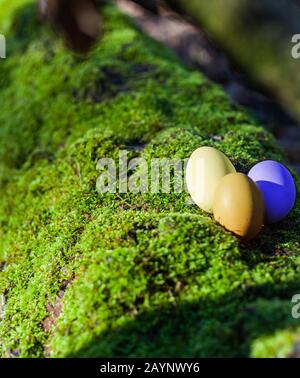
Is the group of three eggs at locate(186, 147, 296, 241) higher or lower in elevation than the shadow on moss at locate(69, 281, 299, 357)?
higher

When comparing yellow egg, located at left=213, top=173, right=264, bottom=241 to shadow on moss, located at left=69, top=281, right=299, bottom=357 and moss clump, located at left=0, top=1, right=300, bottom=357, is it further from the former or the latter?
shadow on moss, located at left=69, top=281, right=299, bottom=357

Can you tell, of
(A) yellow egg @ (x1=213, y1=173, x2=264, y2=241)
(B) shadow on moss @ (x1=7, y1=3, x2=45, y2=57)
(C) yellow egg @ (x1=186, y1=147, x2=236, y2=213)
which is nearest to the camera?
(A) yellow egg @ (x1=213, y1=173, x2=264, y2=241)

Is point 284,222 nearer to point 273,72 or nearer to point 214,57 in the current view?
point 273,72

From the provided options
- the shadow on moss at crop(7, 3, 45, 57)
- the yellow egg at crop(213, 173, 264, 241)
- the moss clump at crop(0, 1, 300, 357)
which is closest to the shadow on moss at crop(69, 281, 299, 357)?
the moss clump at crop(0, 1, 300, 357)

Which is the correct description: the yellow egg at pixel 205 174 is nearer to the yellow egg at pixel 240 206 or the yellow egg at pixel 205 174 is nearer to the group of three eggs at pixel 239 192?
the group of three eggs at pixel 239 192

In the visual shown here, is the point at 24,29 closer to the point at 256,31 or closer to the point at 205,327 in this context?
the point at 256,31

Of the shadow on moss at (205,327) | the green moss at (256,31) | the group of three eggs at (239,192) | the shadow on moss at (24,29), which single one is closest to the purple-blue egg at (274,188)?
the group of three eggs at (239,192)
